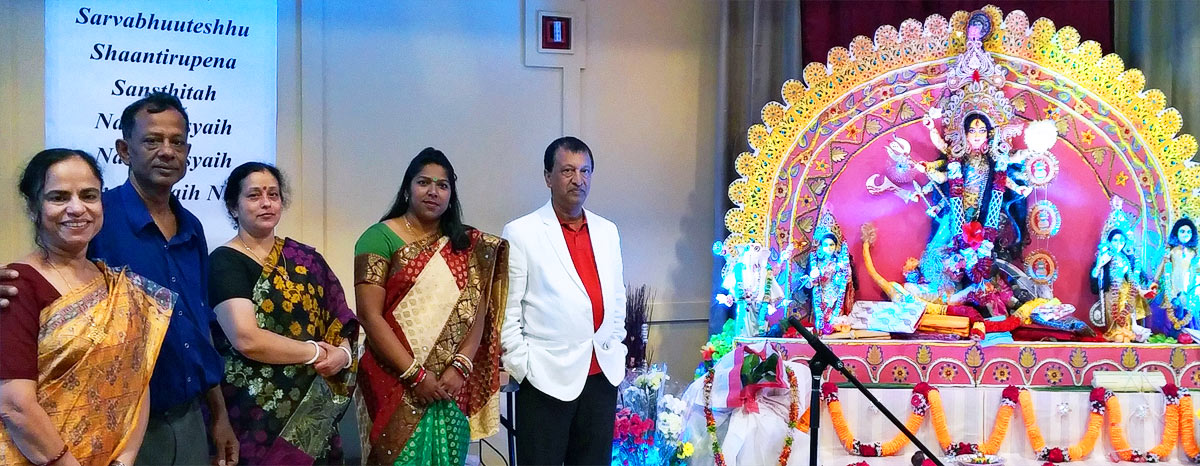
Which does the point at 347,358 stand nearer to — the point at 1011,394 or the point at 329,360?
the point at 329,360

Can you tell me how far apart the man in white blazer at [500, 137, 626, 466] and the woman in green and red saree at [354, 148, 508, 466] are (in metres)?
0.14

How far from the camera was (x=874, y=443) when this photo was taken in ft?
13.2

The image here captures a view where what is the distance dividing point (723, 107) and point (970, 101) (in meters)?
1.11

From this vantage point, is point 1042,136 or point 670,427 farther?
point 1042,136

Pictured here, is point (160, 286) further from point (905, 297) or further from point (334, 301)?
point (905, 297)

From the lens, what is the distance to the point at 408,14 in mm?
4387

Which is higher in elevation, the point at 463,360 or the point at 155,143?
the point at 155,143

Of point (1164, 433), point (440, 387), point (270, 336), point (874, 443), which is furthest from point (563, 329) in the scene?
point (1164, 433)

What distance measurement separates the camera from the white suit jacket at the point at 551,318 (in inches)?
120

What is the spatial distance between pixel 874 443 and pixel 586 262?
159 centimetres

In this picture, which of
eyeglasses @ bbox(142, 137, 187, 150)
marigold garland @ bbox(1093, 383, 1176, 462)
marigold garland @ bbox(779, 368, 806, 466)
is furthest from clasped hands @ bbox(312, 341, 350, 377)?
marigold garland @ bbox(1093, 383, 1176, 462)

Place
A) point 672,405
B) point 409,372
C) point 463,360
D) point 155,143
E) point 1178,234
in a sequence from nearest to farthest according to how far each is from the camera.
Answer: point 155,143, point 409,372, point 463,360, point 672,405, point 1178,234

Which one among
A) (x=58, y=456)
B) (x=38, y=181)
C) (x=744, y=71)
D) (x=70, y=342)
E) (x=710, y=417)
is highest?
(x=744, y=71)

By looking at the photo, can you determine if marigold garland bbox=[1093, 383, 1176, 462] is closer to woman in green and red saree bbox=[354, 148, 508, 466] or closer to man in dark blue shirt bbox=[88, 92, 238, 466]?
woman in green and red saree bbox=[354, 148, 508, 466]
